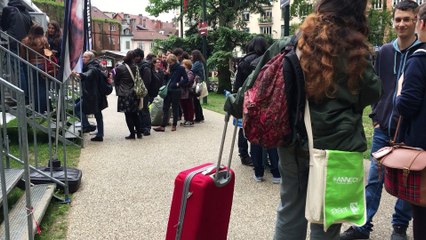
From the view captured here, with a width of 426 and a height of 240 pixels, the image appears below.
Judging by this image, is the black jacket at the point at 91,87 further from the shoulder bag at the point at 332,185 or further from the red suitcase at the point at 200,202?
the shoulder bag at the point at 332,185

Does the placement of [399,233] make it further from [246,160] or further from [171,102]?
[171,102]

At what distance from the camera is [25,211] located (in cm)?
407

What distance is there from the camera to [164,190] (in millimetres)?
5348

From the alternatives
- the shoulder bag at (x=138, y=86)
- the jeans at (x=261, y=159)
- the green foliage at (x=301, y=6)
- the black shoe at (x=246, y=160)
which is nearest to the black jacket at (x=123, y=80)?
the shoulder bag at (x=138, y=86)

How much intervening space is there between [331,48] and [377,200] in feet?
6.54

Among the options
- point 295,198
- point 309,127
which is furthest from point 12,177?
point 309,127

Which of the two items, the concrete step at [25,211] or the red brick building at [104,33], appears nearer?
the concrete step at [25,211]

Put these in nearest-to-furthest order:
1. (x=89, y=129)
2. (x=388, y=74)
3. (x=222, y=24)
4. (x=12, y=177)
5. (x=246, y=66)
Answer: (x=388, y=74)
(x=12, y=177)
(x=246, y=66)
(x=89, y=129)
(x=222, y=24)

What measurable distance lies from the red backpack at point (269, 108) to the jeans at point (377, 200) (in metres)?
1.69

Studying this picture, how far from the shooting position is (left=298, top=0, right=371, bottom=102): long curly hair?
7.54ft

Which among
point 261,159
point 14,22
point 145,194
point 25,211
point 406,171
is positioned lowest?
point 145,194

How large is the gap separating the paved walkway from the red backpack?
1.80 metres

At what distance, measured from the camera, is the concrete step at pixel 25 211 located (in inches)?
141

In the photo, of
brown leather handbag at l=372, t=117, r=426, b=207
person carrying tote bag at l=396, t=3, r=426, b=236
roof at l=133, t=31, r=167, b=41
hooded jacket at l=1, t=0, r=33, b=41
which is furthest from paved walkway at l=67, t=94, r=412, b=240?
roof at l=133, t=31, r=167, b=41
